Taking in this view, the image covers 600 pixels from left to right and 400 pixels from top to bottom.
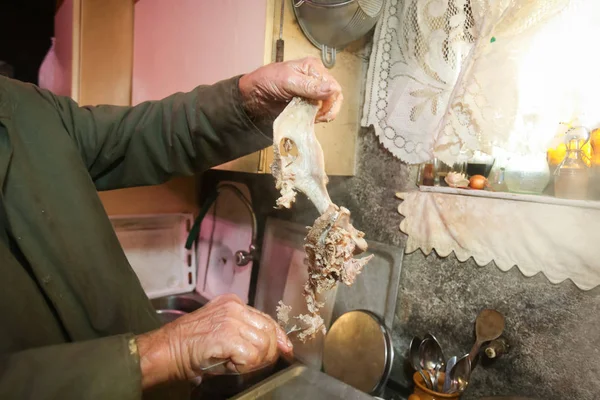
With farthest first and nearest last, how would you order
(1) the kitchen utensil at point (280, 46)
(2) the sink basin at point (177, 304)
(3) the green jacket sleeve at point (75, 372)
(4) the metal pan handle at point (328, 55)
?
(2) the sink basin at point (177, 304), (4) the metal pan handle at point (328, 55), (1) the kitchen utensil at point (280, 46), (3) the green jacket sleeve at point (75, 372)

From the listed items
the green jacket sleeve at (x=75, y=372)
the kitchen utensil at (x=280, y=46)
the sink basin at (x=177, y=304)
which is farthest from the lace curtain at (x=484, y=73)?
the sink basin at (x=177, y=304)

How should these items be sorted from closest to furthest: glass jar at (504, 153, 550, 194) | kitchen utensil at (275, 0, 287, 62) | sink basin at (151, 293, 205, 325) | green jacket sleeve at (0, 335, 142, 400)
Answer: green jacket sleeve at (0, 335, 142, 400) → glass jar at (504, 153, 550, 194) → kitchen utensil at (275, 0, 287, 62) → sink basin at (151, 293, 205, 325)

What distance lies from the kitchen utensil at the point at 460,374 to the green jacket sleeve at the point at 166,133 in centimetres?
86

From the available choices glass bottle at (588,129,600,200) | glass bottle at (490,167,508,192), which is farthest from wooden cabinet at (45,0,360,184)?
glass bottle at (588,129,600,200)

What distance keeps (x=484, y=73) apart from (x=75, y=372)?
111 cm

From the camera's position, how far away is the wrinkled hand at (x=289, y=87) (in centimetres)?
82

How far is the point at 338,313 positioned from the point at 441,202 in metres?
0.62

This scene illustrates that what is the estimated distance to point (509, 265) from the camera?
1.04 m

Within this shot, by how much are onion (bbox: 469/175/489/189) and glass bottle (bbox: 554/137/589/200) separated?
0.64 ft

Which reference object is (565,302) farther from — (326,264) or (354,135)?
(354,135)

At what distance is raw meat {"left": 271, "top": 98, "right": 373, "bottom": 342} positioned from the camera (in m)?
0.77

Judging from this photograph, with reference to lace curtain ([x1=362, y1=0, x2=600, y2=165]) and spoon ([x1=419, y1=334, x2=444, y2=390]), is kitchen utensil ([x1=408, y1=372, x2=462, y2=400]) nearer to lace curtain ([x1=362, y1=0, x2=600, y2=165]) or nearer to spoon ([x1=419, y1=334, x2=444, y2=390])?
spoon ([x1=419, y1=334, x2=444, y2=390])

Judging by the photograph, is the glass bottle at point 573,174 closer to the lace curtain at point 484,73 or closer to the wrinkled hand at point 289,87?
the lace curtain at point 484,73

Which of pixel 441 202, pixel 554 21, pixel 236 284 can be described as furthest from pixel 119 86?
pixel 554 21
